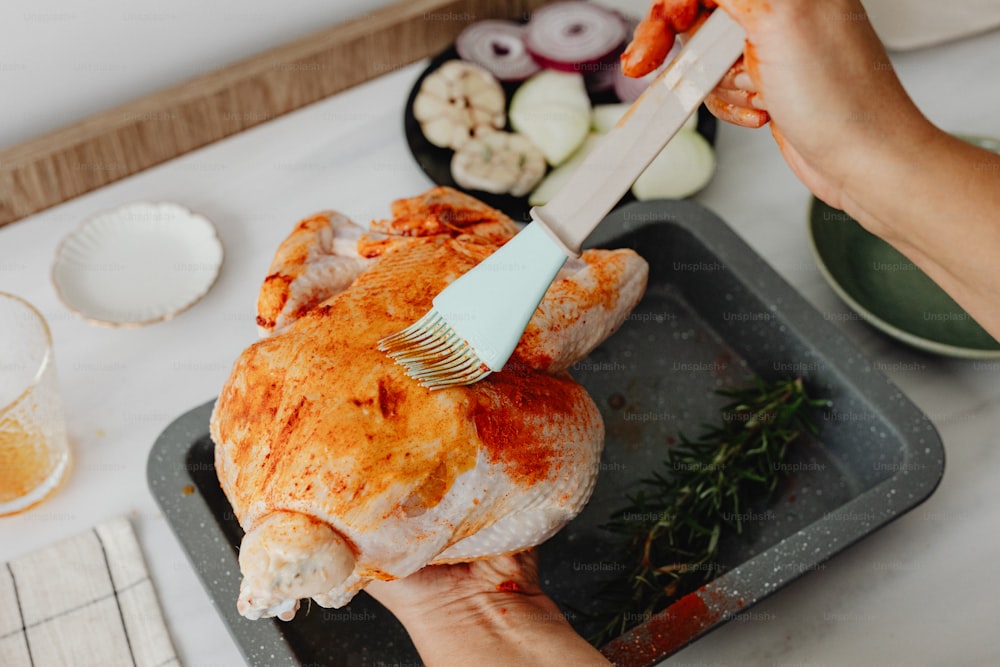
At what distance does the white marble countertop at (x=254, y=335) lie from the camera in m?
1.14

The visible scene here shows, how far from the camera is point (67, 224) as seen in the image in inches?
57.3

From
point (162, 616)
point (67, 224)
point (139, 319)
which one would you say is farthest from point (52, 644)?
point (67, 224)

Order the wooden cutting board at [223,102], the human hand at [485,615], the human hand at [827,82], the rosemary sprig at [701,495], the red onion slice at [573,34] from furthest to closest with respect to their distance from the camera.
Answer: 1. the red onion slice at [573,34]
2. the wooden cutting board at [223,102]
3. the rosemary sprig at [701,495]
4. the human hand at [485,615]
5. the human hand at [827,82]

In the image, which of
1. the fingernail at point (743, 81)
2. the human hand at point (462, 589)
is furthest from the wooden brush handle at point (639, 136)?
the human hand at point (462, 589)

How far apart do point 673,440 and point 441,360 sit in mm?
509

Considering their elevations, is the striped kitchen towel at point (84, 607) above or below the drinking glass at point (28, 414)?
below

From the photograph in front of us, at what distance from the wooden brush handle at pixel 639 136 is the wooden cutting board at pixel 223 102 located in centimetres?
87

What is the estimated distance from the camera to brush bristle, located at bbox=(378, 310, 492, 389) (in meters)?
0.86

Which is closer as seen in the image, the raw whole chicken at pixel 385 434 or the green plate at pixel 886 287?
the raw whole chicken at pixel 385 434

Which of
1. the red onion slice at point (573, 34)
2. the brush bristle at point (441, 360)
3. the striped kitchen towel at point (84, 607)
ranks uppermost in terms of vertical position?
the red onion slice at point (573, 34)

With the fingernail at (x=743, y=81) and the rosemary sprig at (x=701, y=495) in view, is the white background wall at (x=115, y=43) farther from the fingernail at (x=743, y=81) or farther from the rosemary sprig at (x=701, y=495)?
the rosemary sprig at (x=701, y=495)

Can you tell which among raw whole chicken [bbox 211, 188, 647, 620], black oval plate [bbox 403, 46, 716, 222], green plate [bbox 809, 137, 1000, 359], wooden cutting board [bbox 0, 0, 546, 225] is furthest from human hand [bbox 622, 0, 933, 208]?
wooden cutting board [bbox 0, 0, 546, 225]

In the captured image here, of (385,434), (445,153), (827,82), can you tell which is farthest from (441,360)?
(445,153)

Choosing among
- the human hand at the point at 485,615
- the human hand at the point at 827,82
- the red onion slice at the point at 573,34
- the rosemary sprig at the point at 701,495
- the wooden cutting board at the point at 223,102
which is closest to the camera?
the human hand at the point at 827,82
